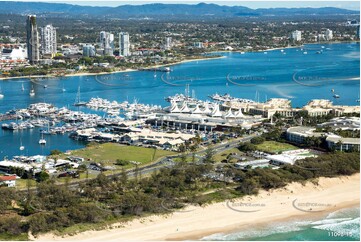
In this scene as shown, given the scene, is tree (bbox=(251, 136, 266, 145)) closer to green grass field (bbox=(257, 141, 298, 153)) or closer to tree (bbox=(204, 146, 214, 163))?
green grass field (bbox=(257, 141, 298, 153))

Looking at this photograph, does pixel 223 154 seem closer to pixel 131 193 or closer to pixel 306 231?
pixel 131 193

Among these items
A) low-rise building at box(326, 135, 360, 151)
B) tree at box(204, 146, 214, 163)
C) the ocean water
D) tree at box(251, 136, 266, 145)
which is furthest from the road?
the ocean water

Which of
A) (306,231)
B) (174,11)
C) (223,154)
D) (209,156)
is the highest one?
(174,11)

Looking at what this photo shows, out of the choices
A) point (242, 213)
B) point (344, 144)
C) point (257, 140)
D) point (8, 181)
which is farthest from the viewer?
point (257, 140)

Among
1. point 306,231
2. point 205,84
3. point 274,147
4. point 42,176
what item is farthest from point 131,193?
point 205,84

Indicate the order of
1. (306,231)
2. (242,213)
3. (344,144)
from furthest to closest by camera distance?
(344,144)
(242,213)
(306,231)
